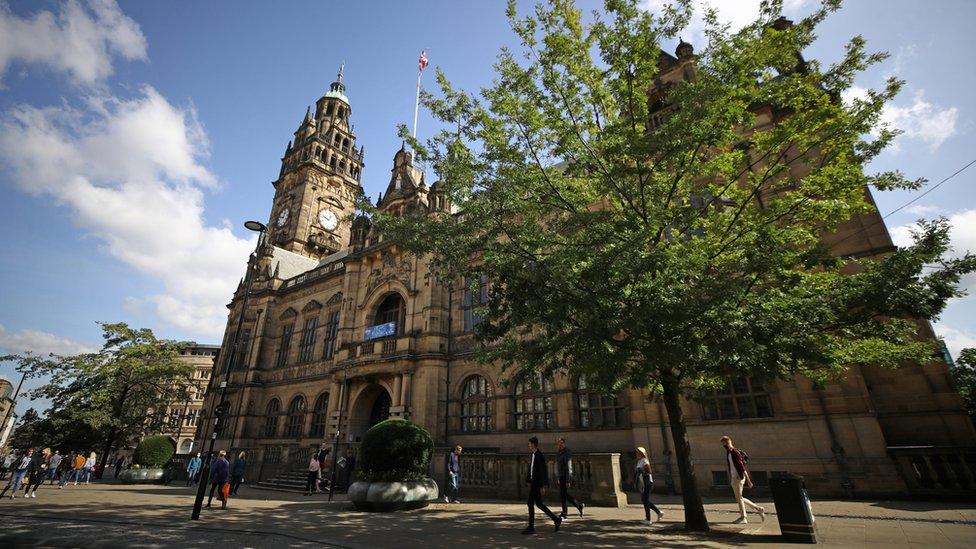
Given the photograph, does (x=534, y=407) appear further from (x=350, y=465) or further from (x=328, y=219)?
(x=328, y=219)

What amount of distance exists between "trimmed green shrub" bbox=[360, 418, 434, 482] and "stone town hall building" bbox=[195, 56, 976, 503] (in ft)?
11.7

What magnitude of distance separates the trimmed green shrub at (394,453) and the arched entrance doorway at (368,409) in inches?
434

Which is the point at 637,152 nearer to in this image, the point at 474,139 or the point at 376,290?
the point at 474,139

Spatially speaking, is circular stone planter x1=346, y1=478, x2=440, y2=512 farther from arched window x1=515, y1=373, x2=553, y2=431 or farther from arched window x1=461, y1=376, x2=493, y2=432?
arched window x1=461, y1=376, x2=493, y2=432

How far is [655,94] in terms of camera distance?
59.6 feet

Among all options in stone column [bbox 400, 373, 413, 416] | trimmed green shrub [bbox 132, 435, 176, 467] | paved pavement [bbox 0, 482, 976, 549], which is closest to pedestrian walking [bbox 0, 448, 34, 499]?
paved pavement [bbox 0, 482, 976, 549]

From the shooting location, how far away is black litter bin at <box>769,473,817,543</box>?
22.5ft

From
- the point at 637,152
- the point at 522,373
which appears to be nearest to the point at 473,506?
the point at 522,373

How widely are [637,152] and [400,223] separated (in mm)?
5686

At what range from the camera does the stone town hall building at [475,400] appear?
1195cm

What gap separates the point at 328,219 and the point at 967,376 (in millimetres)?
57023

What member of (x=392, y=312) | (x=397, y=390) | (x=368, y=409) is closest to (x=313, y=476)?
(x=397, y=390)

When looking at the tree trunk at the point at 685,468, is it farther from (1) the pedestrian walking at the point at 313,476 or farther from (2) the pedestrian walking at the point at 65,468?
(2) the pedestrian walking at the point at 65,468

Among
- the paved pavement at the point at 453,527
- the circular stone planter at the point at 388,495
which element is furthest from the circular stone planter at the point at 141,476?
the circular stone planter at the point at 388,495
